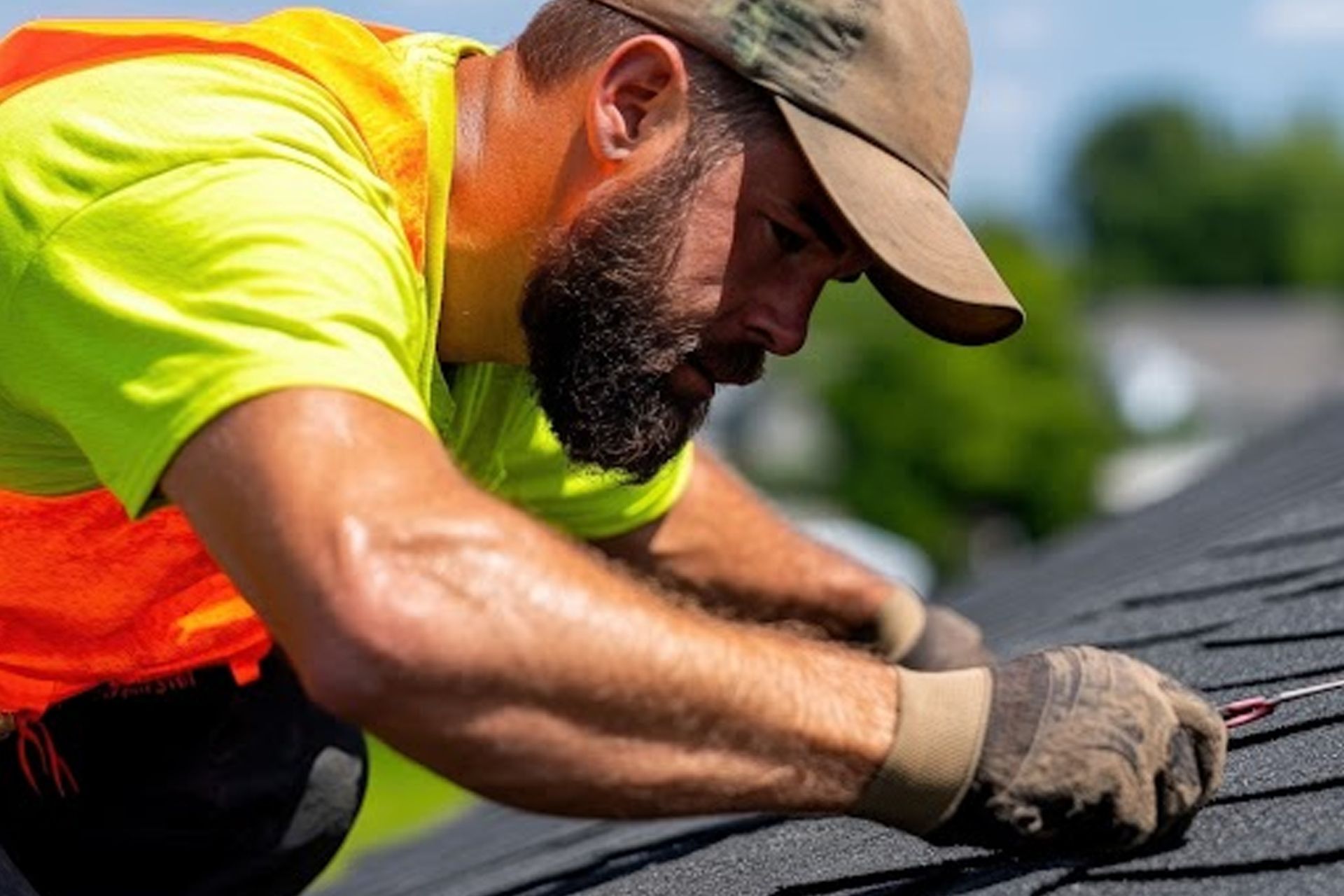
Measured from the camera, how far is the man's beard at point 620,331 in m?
2.65

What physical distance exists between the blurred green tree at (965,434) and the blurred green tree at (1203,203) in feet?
142

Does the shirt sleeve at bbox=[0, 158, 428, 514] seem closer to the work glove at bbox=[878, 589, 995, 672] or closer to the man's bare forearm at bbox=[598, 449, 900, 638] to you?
the man's bare forearm at bbox=[598, 449, 900, 638]

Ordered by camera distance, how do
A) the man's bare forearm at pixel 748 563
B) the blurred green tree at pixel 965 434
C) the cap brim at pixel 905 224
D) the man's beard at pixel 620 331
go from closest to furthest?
the cap brim at pixel 905 224
the man's beard at pixel 620 331
the man's bare forearm at pixel 748 563
the blurred green tree at pixel 965 434

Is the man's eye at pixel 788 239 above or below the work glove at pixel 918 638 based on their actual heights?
above

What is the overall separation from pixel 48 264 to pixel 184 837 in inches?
51.6

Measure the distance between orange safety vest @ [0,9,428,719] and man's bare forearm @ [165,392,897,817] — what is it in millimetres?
513

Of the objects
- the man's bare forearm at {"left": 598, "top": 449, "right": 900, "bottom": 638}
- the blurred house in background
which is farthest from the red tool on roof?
the blurred house in background

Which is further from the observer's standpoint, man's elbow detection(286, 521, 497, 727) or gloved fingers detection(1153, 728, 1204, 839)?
gloved fingers detection(1153, 728, 1204, 839)

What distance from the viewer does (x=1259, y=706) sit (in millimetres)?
2744

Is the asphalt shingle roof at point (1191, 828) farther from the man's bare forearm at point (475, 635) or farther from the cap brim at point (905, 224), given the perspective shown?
the cap brim at point (905, 224)

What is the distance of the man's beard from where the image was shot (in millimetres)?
2654

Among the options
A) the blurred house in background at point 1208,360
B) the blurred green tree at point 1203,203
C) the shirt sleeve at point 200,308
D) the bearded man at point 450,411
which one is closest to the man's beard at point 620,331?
the bearded man at point 450,411

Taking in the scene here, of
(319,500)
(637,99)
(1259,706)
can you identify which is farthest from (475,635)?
(1259,706)

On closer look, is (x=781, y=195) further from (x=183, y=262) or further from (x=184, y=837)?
(x=184, y=837)
